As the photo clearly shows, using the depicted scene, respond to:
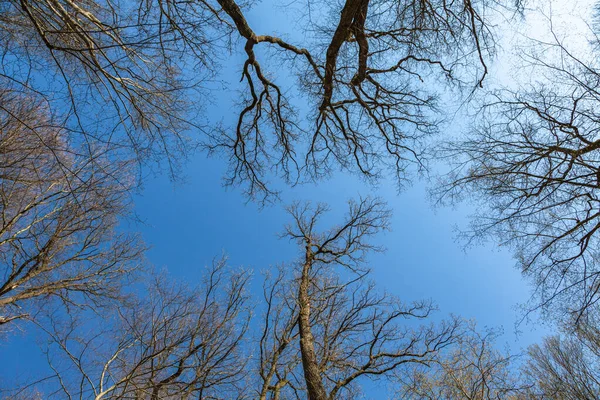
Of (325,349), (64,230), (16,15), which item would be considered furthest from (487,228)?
(64,230)

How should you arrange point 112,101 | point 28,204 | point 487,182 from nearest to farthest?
point 112,101 < point 487,182 < point 28,204

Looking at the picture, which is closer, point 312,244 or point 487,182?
point 487,182

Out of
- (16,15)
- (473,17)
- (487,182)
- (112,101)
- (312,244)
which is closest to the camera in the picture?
(112,101)

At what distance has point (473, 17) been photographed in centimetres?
464

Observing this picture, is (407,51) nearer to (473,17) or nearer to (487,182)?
(473,17)

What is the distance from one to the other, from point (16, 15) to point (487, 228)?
6414mm

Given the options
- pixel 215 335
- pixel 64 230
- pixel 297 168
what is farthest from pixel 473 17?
pixel 64 230

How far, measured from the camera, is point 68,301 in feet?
22.3

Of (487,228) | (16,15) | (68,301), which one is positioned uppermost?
(68,301)

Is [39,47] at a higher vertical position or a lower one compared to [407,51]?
lower

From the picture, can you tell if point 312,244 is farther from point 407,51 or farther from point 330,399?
point 407,51

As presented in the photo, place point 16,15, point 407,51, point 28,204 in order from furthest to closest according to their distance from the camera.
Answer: point 28,204 < point 407,51 < point 16,15

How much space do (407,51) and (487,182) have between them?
2.70 metres

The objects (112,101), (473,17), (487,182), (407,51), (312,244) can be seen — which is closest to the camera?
(112,101)
